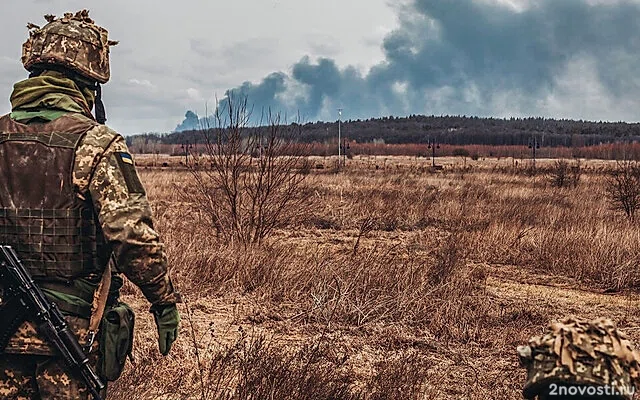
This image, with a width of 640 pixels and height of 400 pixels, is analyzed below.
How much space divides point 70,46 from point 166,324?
3.99 ft

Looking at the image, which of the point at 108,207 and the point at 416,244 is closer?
the point at 108,207

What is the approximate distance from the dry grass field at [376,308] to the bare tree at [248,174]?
1.44 ft

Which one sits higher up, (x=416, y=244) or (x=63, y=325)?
(x=63, y=325)

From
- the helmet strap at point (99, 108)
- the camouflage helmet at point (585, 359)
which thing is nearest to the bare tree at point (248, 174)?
the helmet strap at point (99, 108)

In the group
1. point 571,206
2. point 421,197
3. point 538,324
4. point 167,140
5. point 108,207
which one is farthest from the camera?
point 167,140

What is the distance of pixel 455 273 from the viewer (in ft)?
23.0

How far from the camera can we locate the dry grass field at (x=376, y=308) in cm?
385

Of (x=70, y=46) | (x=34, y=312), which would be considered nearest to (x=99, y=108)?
(x=70, y=46)

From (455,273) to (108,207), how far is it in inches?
210

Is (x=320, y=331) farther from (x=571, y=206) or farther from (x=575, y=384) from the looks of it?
(x=571, y=206)

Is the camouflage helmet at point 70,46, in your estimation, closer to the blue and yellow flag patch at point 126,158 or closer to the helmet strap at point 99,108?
the helmet strap at point 99,108

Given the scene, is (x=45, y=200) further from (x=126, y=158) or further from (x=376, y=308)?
(x=376, y=308)

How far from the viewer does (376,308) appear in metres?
5.52

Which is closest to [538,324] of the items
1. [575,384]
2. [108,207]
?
[108,207]
